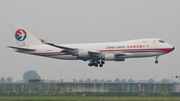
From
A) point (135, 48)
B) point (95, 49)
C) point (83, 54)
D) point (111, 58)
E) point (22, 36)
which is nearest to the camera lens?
point (135, 48)

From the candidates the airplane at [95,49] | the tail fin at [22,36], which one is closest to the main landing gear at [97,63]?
the airplane at [95,49]

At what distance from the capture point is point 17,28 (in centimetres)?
9944

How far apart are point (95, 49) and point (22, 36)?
61.6 ft

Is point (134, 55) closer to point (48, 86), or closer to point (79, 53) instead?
point (79, 53)

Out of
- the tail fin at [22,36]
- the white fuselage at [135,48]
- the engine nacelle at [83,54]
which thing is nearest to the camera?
the white fuselage at [135,48]

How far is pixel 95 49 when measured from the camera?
300ft

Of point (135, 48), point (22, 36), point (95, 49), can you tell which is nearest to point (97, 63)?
point (95, 49)

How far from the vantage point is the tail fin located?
98.8 meters

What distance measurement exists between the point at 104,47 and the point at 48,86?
33.5 m

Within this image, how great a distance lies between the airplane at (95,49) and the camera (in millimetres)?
88000

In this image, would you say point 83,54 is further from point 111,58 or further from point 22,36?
point 22,36

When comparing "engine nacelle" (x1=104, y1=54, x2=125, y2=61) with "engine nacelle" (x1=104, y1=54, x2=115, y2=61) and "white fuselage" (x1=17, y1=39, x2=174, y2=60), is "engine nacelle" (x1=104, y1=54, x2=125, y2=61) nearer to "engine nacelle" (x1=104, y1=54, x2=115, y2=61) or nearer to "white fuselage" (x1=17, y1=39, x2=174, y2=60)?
"engine nacelle" (x1=104, y1=54, x2=115, y2=61)

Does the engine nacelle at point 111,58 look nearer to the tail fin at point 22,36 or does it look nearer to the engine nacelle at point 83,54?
the engine nacelle at point 83,54

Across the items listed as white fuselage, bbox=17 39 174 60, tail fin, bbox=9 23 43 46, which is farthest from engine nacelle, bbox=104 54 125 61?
tail fin, bbox=9 23 43 46
